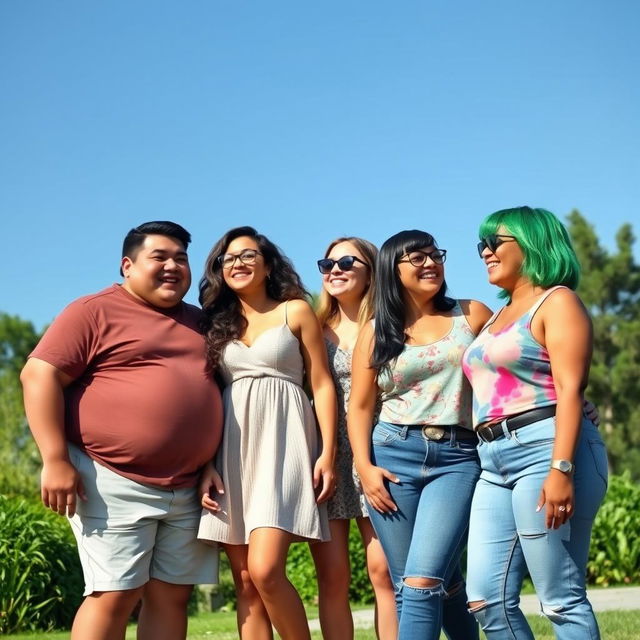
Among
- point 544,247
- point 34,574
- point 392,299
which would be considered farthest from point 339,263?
point 34,574

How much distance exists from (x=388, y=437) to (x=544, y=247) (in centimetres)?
128

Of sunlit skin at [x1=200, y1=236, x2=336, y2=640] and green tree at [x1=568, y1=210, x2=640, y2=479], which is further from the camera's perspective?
green tree at [x1=568, y1=210, x2=640, y2=479]

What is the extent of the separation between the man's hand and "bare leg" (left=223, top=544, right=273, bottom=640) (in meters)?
0.90

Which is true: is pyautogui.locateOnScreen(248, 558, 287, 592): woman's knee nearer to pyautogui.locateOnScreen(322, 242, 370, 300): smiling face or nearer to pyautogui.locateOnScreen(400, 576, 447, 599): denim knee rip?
pyautogui.locateOnScreen(400, 576, 447, 599): denim knee rip

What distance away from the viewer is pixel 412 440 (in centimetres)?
468

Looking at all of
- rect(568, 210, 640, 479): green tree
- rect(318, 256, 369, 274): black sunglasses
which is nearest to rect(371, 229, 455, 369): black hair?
rect(318, 256, 369, 274): black sunglasses

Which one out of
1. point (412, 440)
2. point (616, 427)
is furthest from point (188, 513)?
point (616, 427)

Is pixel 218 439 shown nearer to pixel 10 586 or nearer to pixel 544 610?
pixel 544 610

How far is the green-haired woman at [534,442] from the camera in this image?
3904mm

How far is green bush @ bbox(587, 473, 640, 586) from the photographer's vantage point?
11742mm

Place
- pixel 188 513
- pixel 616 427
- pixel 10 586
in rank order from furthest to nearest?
1. pixel 616 427
2. pixel 10 586
3. pixel 188 513

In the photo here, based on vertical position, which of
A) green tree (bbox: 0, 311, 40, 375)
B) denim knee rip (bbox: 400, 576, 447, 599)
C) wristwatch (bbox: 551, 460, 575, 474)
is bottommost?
denim knee rip (bbox: 400, 576, 447, 599)

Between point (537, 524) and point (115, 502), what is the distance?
2.18 m

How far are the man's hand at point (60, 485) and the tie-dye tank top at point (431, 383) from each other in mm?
1653
